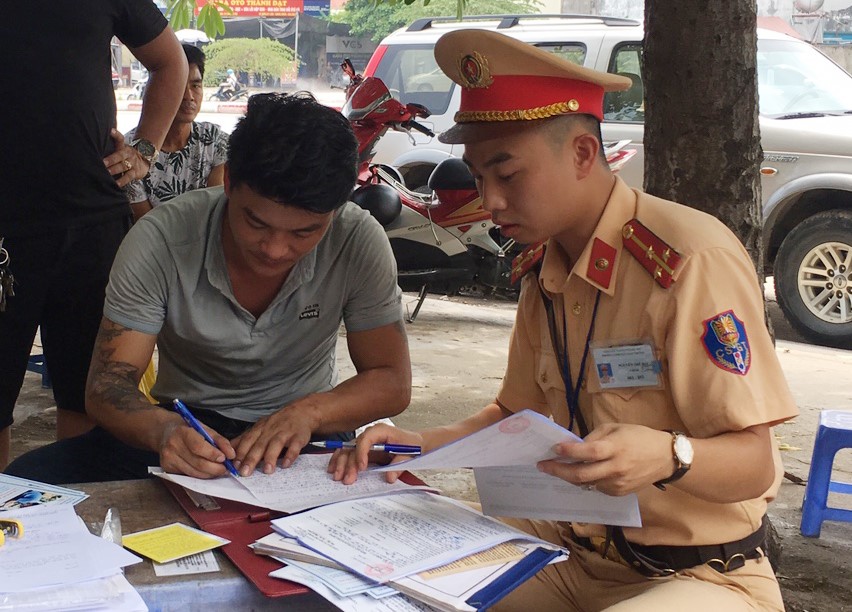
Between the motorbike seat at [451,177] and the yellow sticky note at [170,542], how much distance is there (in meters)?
4.66

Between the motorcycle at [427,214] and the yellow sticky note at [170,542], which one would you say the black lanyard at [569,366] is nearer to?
the yellow sticky note at [170,542]

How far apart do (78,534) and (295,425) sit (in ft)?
1.80

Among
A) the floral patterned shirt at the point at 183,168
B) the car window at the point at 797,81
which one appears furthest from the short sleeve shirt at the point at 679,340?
the car window at the point at 797,81

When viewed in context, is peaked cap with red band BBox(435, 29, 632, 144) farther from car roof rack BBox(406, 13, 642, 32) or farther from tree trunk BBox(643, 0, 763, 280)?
car roof rack BBox(406, 13, 642, 32)

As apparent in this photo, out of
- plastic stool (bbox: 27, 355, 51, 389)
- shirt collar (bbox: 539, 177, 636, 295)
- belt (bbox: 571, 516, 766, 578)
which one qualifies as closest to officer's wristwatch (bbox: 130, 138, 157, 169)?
shirt collar (bbox: 539, 177, 636, 295)

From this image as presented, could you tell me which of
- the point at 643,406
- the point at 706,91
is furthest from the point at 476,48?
the point at 706,91

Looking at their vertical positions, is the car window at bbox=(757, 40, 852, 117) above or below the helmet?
above

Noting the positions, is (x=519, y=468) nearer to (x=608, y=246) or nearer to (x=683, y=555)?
(x=683, y=555)

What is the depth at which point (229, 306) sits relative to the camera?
2217 millimetres

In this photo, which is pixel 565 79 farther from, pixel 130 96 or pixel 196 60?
pixel 130 96

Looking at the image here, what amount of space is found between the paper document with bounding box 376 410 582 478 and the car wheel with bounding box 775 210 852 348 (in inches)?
202

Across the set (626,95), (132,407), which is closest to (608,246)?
(132,407)

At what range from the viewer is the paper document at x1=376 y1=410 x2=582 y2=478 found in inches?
52.7

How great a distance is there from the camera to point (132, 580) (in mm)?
1340
